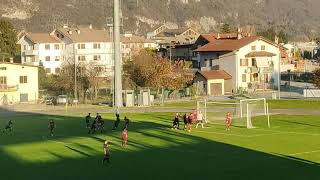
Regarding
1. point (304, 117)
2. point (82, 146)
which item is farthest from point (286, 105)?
point (82, 146)

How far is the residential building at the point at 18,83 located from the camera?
84062mm

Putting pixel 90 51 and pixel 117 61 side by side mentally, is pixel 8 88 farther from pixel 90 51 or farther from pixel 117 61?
pixel 90 51

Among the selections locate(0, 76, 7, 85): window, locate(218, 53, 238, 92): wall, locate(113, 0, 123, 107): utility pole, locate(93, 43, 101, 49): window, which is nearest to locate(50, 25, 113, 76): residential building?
locate(93, 43, 101, 49): window

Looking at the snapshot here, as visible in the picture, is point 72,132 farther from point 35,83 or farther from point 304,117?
point 35,83

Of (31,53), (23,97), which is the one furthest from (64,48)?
(23,97)

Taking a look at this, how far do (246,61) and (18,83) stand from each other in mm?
35481

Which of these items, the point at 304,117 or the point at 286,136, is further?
the point at 304,117

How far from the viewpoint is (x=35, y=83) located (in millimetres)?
87625

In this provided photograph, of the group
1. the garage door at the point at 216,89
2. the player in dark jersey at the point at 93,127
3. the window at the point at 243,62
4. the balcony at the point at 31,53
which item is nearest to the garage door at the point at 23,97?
the garage door at the point at 216,89

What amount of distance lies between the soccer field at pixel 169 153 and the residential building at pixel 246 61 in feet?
140

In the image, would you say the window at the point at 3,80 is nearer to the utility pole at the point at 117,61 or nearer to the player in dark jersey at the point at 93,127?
the utility pole at the point at 117,61

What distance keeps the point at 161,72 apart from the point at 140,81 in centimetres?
406

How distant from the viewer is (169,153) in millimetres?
35594

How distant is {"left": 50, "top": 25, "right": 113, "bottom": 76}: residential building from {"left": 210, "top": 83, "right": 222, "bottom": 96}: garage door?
37.8 m
